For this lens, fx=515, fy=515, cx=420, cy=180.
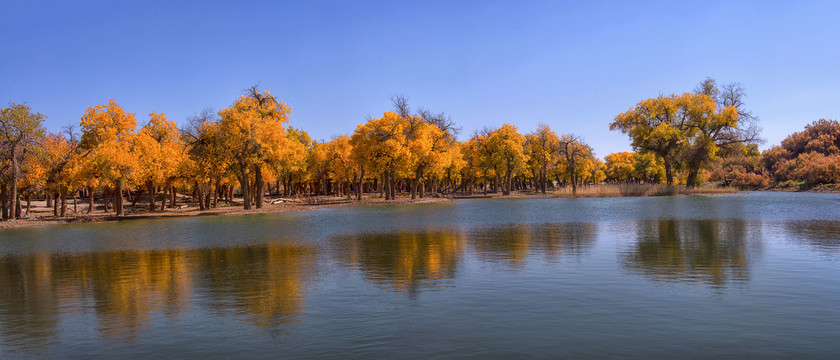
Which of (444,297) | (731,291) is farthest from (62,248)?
(731,291)

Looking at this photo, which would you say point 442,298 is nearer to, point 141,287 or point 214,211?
point 141,287

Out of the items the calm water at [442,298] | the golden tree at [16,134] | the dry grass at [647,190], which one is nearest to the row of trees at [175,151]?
the golden tree at [16,134]

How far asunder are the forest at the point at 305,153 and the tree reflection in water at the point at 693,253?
43.9 metres

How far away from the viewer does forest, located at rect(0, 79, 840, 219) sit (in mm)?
55000

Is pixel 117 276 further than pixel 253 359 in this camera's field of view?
Yes

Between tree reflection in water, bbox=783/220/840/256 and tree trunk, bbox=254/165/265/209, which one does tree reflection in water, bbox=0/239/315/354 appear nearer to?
tree reflection in water, bbox=783/220/840/256

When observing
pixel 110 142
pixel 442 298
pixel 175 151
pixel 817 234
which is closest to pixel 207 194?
pixel 175 151

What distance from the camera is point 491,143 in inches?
3804

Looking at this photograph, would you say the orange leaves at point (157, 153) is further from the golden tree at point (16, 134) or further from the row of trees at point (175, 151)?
the golden tree at point (16, 134)

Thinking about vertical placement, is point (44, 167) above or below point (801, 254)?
above

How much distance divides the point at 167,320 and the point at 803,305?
14.9m

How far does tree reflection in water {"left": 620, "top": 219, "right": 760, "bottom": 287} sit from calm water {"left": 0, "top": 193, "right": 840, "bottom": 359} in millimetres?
111

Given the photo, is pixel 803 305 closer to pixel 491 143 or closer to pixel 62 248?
pixel 62 248

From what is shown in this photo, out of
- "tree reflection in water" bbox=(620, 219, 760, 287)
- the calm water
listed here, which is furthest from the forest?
"tree reflection in water" bbox=(620, 219, 760, 287)
